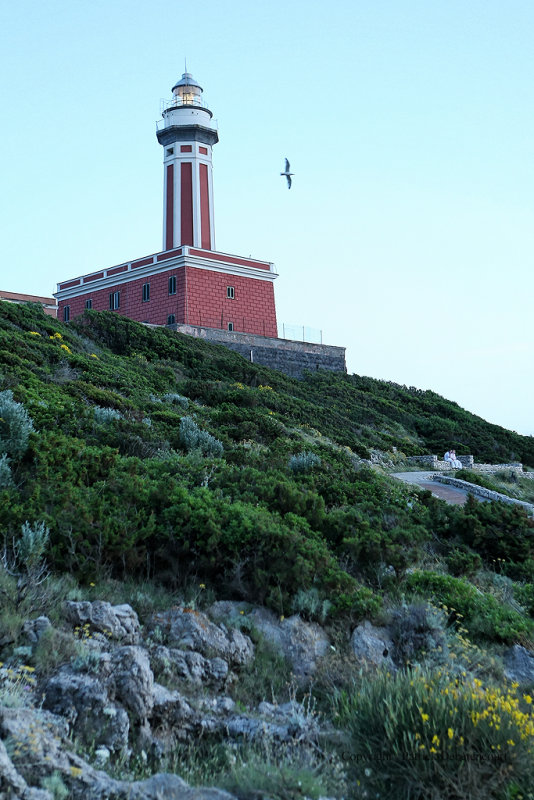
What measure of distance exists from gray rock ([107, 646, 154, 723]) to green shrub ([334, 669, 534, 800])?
3.90 ft

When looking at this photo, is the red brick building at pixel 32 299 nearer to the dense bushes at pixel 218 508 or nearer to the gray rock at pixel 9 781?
the dense bushes at pixel 218 508

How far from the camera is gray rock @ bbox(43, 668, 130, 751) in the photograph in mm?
3924

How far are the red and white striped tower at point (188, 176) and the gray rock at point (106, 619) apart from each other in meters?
33.1

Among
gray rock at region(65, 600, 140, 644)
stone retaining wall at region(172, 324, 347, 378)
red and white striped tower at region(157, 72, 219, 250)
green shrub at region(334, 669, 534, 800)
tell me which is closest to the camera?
green shrub at region(334, 669, 534, 800)

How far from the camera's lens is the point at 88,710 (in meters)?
4.00

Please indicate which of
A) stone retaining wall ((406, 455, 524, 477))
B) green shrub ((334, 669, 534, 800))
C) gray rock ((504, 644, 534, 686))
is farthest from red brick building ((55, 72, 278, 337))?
green shrub ((334, 669, 534, 800))

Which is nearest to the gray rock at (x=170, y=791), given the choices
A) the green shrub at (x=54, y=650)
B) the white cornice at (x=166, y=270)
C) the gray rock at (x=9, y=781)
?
the gray rock at (x=9, y=781)

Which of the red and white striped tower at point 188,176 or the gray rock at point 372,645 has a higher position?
the red and white striped tower at point 188,176

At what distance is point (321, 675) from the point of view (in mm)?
5043

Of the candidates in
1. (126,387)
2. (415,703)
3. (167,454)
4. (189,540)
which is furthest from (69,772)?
(126,387)

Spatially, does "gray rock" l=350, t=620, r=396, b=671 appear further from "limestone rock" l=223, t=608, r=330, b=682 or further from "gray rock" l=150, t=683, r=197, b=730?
"gray rock" l=150, t=683, r=197, b=730

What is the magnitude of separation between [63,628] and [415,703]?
228cm

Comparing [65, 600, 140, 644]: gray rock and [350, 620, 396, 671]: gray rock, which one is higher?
[65, 600, 140, 644]: gray rock

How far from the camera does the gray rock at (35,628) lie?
446cm
